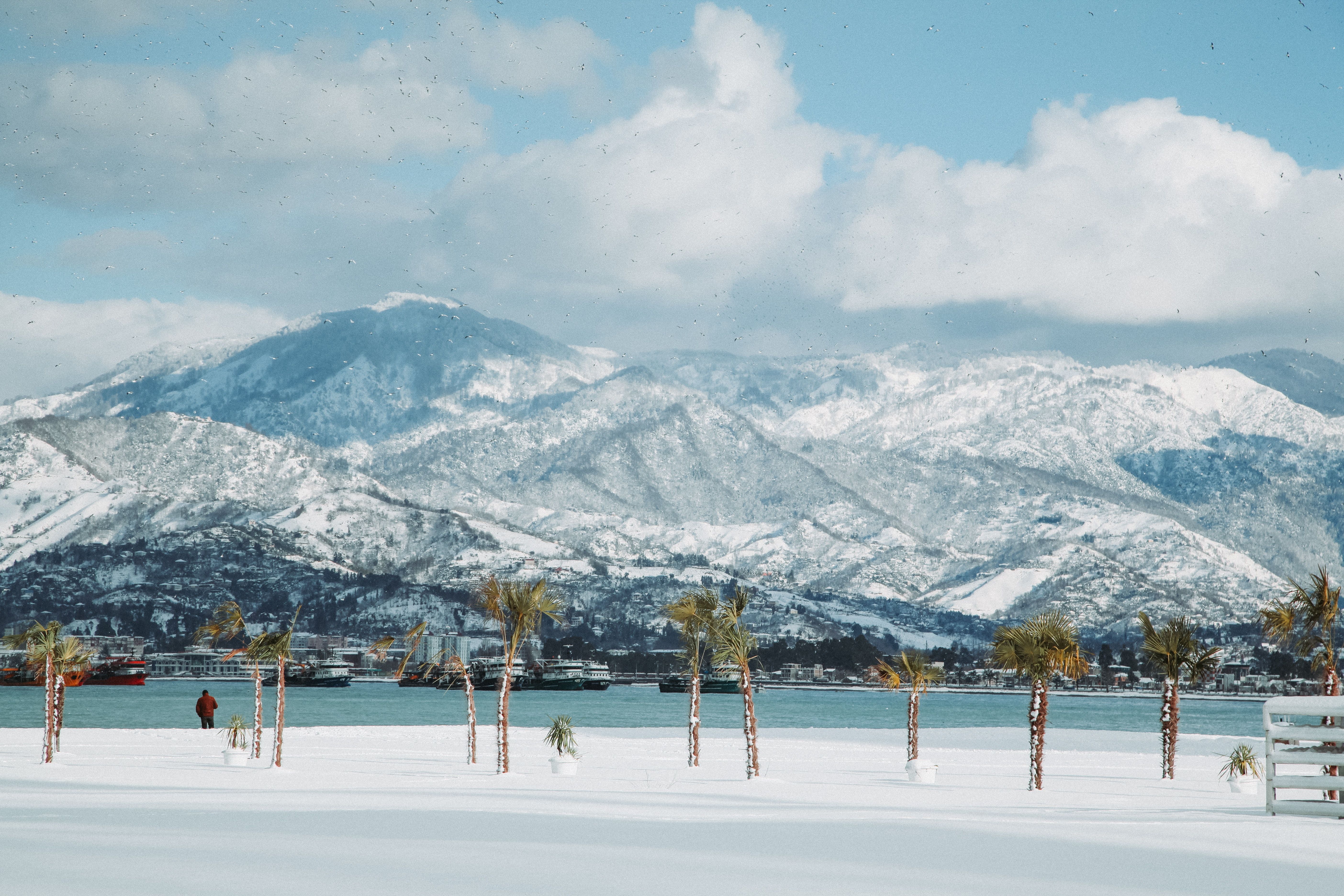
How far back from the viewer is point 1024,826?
17.4 meters

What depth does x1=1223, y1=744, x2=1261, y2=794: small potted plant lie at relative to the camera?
32.9 meters

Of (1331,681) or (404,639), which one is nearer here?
(1331,681)

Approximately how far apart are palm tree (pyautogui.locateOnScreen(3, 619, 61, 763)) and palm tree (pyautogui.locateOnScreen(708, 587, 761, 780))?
59.7 feet

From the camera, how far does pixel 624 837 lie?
1594 cm

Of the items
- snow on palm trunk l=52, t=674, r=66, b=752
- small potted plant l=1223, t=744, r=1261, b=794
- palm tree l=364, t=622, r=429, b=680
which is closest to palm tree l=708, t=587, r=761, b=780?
palm tree l=364, t=622, r=429, b=680

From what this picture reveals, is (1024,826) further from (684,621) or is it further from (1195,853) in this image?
(684,621)

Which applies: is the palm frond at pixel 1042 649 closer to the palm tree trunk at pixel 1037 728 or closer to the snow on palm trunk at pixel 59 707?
the palm tree trunk at pixel 1037 728

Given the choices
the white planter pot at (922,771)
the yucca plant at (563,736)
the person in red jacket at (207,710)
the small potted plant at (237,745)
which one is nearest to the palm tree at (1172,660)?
the white planter pot at (922,771)

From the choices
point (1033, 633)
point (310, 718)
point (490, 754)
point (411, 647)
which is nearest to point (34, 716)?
point (310, 718)

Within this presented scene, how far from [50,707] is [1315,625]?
32.0m

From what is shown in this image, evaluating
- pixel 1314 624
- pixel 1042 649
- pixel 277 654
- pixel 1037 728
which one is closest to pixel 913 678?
pixel 1042 649

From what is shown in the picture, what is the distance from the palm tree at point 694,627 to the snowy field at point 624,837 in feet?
12.3

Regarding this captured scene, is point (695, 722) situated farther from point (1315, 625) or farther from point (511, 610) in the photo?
point (1315, 625)

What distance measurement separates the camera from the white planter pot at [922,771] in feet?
114
